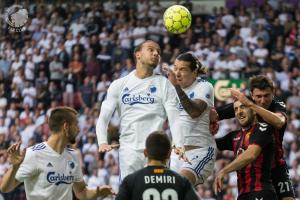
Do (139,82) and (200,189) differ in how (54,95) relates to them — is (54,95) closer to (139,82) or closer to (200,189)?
(200,189)

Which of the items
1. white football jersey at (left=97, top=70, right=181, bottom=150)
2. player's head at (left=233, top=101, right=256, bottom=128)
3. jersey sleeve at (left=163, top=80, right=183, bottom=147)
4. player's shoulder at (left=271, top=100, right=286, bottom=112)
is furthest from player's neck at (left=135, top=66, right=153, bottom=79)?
player's shoulder at (left=271, top=100, right=286, bottom=112)

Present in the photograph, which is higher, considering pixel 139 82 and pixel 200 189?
pixel 139 82

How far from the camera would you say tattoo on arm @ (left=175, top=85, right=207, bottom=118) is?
966 cm

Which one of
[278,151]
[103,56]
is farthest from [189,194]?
[103,56]

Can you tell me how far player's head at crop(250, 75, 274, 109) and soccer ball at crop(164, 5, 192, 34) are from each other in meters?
2.67

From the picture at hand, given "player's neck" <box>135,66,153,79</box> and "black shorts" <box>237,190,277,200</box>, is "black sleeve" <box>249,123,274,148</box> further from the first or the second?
"player's neck" <box>135,66,153,79</box>

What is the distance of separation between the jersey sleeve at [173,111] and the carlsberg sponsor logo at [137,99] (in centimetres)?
18

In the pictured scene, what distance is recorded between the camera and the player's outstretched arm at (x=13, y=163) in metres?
7.84

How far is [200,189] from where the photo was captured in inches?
700

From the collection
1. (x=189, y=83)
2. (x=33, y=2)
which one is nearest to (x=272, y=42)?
(x=33, y=2)

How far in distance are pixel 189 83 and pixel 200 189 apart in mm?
7843

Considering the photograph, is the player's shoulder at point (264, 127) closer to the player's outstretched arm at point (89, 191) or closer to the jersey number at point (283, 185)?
the jersey number at point (283, 185)

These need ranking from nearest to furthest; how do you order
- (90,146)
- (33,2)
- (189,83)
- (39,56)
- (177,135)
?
(177,135) → (189,83) → (90,146) → (39,56) → (33,2)

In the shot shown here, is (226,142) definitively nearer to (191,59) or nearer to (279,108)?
(279,108)
